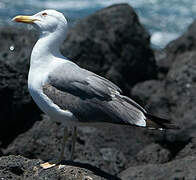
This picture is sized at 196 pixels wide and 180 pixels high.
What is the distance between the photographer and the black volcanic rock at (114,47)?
11844 millimetres

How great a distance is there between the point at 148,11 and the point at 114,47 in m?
13.1

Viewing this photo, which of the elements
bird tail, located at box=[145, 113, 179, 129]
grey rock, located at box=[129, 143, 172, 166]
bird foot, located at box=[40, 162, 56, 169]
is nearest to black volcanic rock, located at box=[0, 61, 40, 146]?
grey rock, located at box=[129, 143, 172, 166]

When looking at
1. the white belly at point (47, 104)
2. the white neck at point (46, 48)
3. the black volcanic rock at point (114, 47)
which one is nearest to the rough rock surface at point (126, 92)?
the black volcanic rock at point (114, 47)

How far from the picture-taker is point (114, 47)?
12.5 metres

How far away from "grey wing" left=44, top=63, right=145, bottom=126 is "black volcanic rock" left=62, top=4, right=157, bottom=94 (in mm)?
5055

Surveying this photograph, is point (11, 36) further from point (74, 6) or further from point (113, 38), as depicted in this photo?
point (74, 6)

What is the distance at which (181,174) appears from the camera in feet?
22.1

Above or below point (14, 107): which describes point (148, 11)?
below

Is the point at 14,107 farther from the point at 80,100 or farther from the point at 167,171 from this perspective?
the point at 167,171

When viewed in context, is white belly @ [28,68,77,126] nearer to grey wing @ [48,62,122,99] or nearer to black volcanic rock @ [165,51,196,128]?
grey wing @ [48,62,122,99]

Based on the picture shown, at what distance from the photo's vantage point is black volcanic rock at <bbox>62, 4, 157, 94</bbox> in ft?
38.9

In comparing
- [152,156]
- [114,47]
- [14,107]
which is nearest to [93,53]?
[114,47]

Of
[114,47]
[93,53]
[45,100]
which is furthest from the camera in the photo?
[114,47]

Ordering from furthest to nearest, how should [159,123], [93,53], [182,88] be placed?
[93,53] → [182,88] → [159,123]
